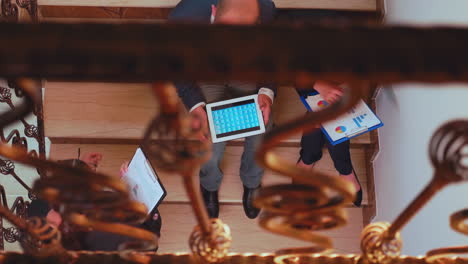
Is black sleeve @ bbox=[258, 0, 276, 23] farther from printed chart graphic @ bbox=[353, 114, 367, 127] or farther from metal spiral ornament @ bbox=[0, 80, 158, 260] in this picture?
metal spiral ornament @ bbox=[0, 80, 158, 260]

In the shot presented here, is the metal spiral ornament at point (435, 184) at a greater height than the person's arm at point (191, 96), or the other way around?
the metal spiral ornament at point (435, 184)

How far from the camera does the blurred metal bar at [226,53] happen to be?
419 mm

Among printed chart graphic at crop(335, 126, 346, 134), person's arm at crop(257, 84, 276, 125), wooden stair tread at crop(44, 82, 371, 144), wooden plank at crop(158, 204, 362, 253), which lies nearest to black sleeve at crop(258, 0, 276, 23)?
person's arm at crop(257, 84, 276, 125)

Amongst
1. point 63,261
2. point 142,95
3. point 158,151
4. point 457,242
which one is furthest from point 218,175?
point 158,151

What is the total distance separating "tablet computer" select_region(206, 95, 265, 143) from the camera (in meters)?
3.01

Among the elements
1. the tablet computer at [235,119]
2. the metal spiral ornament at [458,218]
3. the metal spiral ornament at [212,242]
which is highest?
the metal spiral ornament at [458,218]

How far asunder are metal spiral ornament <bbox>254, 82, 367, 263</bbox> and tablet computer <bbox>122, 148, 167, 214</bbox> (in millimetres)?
2159

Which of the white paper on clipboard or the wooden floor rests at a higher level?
the white paper on clipboard

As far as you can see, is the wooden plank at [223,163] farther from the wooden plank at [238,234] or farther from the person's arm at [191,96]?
the person's arm at [191,96]

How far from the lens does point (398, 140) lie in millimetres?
3043

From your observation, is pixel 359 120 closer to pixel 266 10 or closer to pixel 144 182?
pixel 266 10

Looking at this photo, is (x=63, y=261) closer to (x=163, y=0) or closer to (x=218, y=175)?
(x=218, y=175)

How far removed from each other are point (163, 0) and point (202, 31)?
3053 mm

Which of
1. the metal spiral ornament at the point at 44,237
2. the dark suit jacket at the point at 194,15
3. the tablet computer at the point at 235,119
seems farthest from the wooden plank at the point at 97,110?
the metal spiral ornament at the point at 44,237
